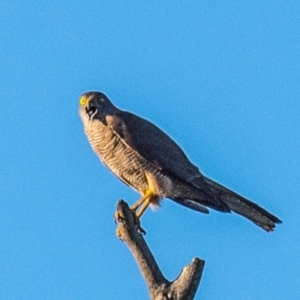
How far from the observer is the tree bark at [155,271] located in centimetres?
786

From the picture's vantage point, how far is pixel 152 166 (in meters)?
11.8

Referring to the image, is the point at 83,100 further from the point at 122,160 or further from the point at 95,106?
the point at 122,160

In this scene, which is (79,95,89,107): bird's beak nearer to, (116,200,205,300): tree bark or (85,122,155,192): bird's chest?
(85,122,155,192): bird's chest

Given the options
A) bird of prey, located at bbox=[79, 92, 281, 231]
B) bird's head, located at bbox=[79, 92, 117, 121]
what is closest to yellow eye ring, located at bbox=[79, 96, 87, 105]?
bird's head, located at bbox=[79, 92, 117, 121]

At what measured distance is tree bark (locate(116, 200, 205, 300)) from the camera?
786 cm

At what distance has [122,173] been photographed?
1187 cm

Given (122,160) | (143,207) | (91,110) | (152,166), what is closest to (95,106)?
(91,110)

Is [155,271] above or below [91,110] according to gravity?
below

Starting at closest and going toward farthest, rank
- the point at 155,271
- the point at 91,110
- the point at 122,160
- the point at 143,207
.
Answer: the point at 155,271 → the point at 143,207 → the point at 122,160 → the point at 91,110

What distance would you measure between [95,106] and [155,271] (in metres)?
4.41

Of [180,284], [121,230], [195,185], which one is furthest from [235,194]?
[180,284]

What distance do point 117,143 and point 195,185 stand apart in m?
0.99

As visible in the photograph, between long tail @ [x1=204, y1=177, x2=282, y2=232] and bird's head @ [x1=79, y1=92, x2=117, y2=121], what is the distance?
1402mm

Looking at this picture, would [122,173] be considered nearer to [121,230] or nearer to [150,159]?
[150,159]
